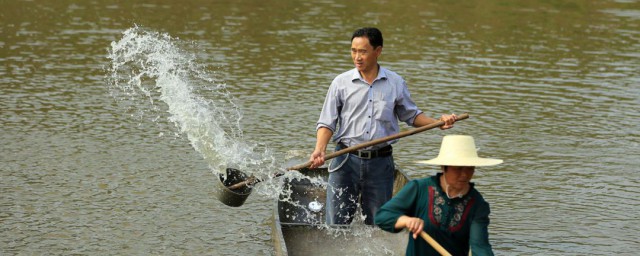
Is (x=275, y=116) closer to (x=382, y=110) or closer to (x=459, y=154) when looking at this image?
(x=382, y=110)

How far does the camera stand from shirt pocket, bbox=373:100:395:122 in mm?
8195

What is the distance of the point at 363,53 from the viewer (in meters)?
8.09

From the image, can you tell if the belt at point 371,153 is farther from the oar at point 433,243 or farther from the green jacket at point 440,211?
the oar at point 433,243

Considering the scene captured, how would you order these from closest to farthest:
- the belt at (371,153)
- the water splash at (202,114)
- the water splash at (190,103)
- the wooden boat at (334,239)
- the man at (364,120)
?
1. the man at (364,120)
2. the belt at (371,153)
3. the wooden boat at (334,239)
4. the water splash at (202,114)
5. the water splash at (190,103)

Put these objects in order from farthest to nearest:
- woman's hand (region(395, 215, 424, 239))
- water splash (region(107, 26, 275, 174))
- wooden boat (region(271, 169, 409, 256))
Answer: water splash (region(107, 26, 275, 174)), wooden boat (region(271, 169, 409, 256)), woman's hand (region(395, 215, 424, 239))

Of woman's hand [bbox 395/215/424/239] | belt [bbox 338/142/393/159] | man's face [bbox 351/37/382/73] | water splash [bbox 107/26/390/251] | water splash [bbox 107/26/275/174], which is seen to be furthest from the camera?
water splash [bbox 107/26/275/174]

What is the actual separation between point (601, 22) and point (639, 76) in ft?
28.6

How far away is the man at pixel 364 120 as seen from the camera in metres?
8.13

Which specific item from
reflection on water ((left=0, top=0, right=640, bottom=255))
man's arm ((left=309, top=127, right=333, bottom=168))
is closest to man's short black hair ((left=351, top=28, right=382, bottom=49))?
man's arm ((left=309, top=127, right=333, bottom=168))

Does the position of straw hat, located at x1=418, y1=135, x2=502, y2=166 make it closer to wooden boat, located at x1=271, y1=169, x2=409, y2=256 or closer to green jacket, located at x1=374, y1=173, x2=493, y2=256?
green jacket, located at x1=374, y1=173, x2=493, y2=256

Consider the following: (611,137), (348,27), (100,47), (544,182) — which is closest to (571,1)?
(348,27)

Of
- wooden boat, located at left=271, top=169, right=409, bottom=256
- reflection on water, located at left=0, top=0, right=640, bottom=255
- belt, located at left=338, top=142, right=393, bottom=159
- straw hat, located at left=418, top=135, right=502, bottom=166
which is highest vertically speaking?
straw hat, located at left=418, top=135, right=502, bottom=166

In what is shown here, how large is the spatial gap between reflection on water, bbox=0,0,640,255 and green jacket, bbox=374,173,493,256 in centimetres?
467

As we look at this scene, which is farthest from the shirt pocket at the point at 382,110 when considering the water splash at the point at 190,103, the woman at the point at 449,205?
the water splash at the point at 190,103
